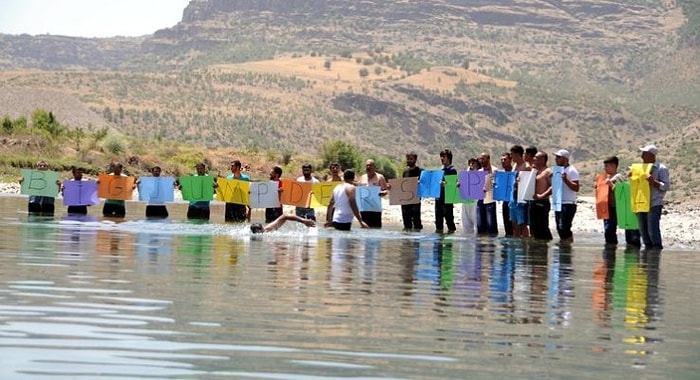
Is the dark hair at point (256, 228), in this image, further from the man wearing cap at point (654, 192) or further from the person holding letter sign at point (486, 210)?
the man wearing cap at point (654, 192)

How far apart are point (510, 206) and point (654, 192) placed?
12.8 feet

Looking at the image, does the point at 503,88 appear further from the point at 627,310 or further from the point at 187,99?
the point at 627,310

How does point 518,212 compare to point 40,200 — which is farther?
point 40,200

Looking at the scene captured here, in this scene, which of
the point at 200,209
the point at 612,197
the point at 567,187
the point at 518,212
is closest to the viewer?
the point at 612,197

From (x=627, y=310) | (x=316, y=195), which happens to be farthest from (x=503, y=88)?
(x=627, y=310)

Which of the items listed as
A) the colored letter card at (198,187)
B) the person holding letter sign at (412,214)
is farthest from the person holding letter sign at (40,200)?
the person holding letter sign at (412,214)

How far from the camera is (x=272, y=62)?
17538cm

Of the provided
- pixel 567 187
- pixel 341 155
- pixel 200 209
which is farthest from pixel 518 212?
pixel 341 155

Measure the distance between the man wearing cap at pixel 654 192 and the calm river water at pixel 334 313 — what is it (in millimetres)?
1343

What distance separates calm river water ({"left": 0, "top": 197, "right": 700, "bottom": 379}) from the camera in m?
8.98

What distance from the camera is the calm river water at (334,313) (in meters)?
8.98

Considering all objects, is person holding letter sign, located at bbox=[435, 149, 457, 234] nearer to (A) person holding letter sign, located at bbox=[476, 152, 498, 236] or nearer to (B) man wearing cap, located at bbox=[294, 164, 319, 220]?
(A) person holding letter sign, located at bbox=[476, 152, 498, 236]

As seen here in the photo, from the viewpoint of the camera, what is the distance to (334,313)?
11.7 metres

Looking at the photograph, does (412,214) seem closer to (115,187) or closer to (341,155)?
(115,187)
